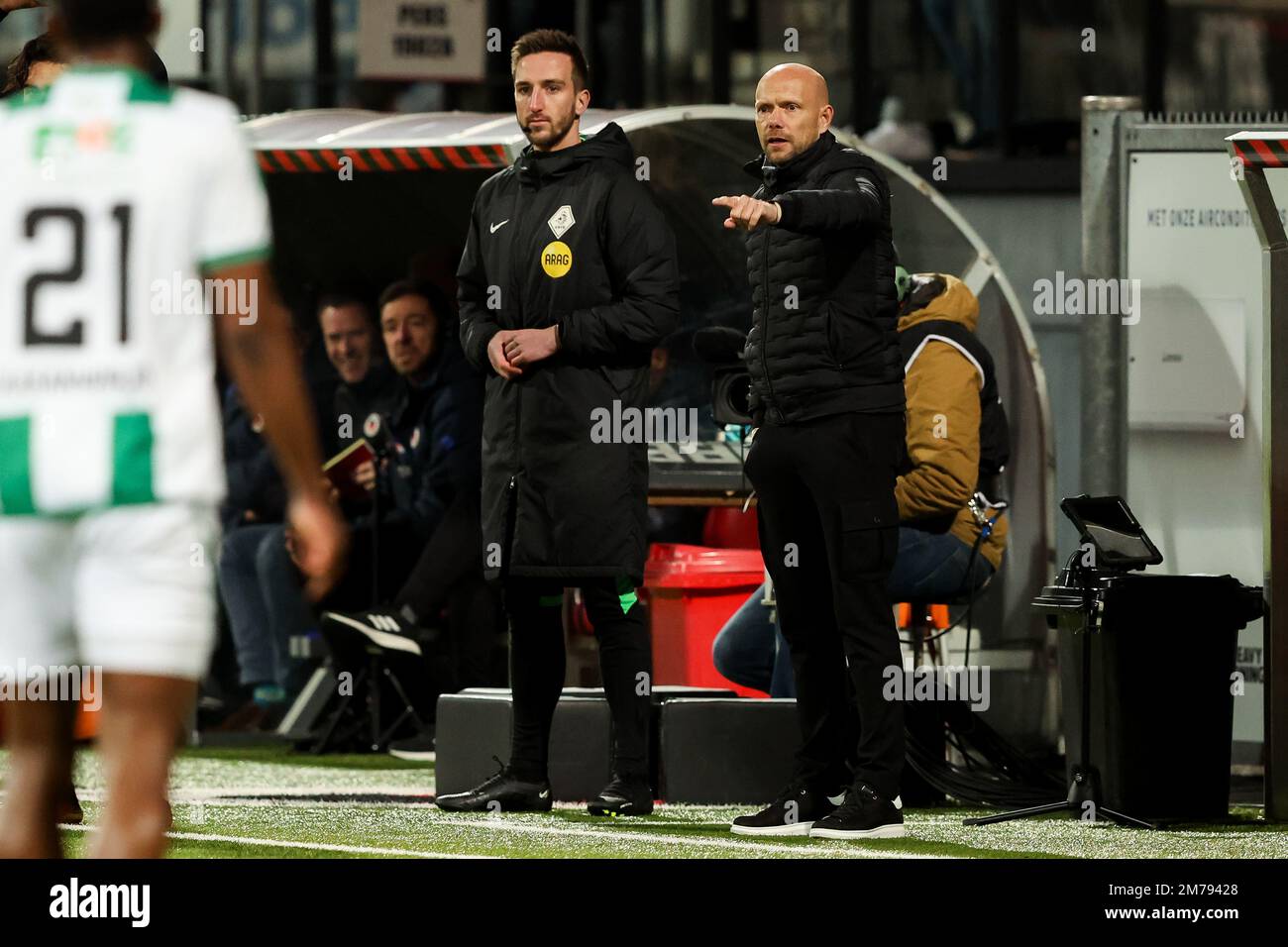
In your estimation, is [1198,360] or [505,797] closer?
[505,797]

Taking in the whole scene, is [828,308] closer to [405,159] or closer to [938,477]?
[938,477]

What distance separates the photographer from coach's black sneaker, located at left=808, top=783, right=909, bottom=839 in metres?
7.09

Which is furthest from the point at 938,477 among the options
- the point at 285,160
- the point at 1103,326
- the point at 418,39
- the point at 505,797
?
the point at 418,39

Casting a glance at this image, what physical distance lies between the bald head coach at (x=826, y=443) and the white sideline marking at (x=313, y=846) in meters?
0.99

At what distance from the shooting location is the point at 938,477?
8.34m

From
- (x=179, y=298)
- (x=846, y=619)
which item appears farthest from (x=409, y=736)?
(x=179, y=298)

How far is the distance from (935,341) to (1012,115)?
7.26 metres

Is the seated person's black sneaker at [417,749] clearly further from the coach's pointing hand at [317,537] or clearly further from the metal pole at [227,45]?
the coach's pointing hand at [317,537]

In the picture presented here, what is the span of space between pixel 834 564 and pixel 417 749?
4.02 metres

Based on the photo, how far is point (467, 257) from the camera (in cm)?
806

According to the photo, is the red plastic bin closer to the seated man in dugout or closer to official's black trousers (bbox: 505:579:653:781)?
the seated man in dugout

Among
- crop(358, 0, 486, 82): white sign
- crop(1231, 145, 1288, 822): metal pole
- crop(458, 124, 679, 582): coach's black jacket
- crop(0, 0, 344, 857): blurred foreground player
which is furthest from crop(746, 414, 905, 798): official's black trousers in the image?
crop(358, 0, 486, 82): white sign

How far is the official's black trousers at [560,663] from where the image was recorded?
25.6 feet

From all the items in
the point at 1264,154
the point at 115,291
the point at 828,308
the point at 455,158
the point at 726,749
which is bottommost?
the point at 726,749
